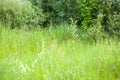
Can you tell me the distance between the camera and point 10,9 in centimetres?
828

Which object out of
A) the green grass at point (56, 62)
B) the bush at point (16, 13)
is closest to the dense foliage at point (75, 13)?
the bush at point (16, 13)

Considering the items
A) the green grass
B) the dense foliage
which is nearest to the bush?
the dense foliage

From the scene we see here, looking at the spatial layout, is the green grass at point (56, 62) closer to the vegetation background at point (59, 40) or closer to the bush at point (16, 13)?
the vegetation background at point (59, 40)

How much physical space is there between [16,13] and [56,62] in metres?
3.83

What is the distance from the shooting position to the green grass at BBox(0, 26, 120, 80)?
434 cm

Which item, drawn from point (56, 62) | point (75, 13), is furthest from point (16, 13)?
point (56, 62)

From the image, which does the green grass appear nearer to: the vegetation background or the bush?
the vegetation background

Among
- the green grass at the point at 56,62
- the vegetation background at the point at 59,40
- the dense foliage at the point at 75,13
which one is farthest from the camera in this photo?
the dense foliage at the point at 75,13

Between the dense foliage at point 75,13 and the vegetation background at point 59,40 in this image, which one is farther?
the dense foliage at point 75,13

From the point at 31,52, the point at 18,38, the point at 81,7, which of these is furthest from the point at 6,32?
the point at 81,7

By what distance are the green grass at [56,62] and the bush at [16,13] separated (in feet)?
4.69

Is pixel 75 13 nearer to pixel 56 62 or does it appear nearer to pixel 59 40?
pixel 59 40

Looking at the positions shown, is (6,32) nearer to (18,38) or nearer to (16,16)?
(18,38)

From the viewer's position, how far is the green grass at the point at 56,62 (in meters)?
4.34
